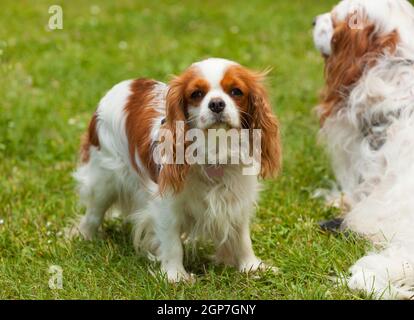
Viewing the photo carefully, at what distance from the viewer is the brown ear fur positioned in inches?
213

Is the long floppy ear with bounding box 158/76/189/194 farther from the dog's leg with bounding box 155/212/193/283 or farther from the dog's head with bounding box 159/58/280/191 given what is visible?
the dog's leg with bounding box 155/212/193/283

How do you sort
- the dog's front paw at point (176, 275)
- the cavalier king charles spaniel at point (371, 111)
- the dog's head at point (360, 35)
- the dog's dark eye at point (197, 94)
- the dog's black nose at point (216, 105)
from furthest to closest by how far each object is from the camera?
the dog's head at point (360, 35) < the cavalier king charles spaniel at point (371, 111) < the dog's front paw at point (176, 275) < the dog's dark eye at point (197, 94) < the dog's black nose at point (216, 105)

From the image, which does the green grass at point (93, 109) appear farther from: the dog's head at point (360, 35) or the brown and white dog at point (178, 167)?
the dog's head at point (360, 35)

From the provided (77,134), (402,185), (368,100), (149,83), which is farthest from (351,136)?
(77,134)

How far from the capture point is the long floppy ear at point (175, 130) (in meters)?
4.05

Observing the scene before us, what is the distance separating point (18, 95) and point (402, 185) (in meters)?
4.36

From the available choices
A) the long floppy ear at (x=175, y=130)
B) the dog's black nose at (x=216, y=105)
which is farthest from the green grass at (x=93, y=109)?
the dog's black nose at (x=216, y=105)

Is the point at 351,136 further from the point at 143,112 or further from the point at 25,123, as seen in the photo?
the point at 25,123

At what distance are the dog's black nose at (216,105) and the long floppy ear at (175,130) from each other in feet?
0.84

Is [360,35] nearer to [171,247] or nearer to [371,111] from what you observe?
[371,111]

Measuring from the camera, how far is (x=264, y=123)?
13.6ft

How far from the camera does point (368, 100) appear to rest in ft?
17.7

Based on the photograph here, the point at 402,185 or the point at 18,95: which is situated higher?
the point at 18,95

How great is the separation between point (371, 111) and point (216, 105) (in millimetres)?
1927
